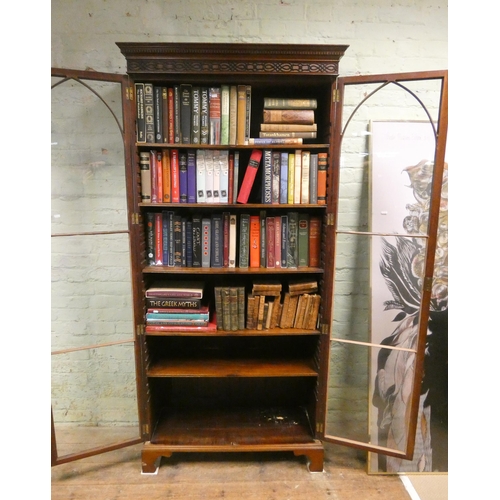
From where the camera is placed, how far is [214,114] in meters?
1.56

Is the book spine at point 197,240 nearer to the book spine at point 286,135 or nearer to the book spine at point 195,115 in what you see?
the book spine at point 195,115

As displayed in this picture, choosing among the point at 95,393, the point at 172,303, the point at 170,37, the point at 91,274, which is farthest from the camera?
the point at 95,393

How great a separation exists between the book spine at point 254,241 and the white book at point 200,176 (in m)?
0.25

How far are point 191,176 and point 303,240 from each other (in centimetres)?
60

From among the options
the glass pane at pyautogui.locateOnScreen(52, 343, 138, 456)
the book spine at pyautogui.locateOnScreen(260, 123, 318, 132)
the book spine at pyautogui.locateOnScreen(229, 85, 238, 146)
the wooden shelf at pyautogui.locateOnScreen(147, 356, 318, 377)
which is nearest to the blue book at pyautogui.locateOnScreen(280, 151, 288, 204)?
the book spine at pyautogui.locateOnScreen(260, 123, 318, 132)

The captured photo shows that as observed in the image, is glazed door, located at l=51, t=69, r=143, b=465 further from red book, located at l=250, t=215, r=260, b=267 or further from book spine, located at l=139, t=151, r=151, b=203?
red book, located at l=250, t=215, r=260, b=267

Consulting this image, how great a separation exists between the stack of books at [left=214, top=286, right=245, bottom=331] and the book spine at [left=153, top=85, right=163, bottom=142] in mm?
735

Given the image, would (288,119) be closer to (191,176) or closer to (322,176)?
(322,176)

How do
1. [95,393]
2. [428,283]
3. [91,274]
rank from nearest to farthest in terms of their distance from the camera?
[428,283], [91,274], [95,393]

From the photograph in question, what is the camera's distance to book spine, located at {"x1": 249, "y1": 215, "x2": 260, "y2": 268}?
5.46ft

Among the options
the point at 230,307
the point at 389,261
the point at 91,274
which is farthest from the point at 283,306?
A: the point at 91,274

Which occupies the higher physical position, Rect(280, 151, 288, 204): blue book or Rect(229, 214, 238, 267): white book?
Rect(280, 151, 288, 204): blue book

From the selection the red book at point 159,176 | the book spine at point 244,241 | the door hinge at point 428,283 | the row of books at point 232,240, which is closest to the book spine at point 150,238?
the row of books at point 232,240
